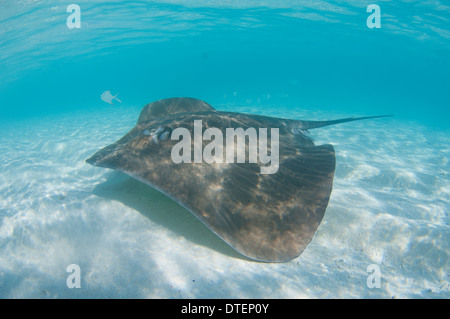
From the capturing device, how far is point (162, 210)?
13.8 feet

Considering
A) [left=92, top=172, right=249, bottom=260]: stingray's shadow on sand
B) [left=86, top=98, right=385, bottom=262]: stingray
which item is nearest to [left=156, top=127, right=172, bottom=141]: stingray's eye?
[left=86, top=98, right=385, bottom=262]: stingray

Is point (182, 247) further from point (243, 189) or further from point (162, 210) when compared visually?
point (243, 189)

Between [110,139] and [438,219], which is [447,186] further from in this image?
[110,139]

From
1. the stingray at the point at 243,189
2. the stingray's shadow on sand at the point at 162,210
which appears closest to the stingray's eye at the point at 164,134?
the stingray at the point at 243,189

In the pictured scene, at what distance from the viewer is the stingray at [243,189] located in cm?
281

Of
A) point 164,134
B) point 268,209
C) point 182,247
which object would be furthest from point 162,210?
point 268,209

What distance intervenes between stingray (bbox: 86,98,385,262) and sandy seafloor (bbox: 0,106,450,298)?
592 millimetres

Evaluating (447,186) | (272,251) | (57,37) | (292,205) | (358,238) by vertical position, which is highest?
(57,37)

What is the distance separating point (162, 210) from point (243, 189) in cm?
178

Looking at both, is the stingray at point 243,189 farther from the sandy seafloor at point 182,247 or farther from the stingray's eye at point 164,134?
the sandy seafloor at point 182,247

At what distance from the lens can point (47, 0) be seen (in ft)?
58.3

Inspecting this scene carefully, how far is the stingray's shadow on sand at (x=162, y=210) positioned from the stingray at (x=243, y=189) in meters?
0.69

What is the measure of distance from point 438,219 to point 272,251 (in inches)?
163
